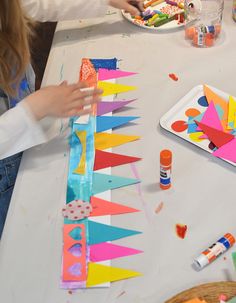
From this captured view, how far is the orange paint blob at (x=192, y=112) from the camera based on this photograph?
94 centimetres

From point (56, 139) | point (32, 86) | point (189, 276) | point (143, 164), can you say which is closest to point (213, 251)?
point (189, 276)

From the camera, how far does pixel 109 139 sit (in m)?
0.91

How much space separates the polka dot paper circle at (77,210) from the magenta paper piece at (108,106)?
0.23 m

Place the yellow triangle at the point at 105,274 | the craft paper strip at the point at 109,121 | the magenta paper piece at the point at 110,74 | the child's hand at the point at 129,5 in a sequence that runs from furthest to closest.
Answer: the child's hand at the point at 129,5 → the magenta paper piece at the point at 110,74 → the craft paper strip at the point at 109,121 → the yellow triangle at the point at 105,274

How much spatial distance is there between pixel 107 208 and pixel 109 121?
8.5 inches

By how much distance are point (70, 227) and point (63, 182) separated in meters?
0.10

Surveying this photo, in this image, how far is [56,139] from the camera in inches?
36.6

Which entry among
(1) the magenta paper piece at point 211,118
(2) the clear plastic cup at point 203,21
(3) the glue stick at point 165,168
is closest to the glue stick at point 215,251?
(3) the glue stick at point 165,168

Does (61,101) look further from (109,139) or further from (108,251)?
(108,251)

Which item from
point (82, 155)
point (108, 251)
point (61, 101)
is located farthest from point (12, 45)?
point (108, 251)

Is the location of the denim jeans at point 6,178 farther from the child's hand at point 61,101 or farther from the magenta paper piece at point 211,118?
the magenta paper piece at point 211,118

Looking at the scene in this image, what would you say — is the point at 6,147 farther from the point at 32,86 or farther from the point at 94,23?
the point at 94,23

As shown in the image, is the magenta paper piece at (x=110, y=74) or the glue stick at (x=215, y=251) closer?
the glue stick at (x=215, y=251)

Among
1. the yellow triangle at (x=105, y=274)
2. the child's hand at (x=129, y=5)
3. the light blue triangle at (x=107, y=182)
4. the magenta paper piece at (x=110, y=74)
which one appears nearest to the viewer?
the yellow triangle at (x=105, y=274)
